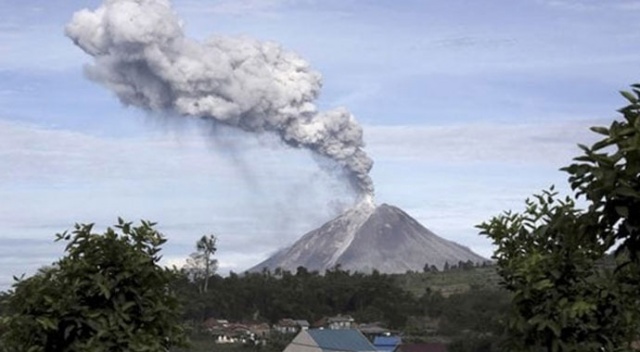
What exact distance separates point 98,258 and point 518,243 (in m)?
4.78

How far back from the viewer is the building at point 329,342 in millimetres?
73375

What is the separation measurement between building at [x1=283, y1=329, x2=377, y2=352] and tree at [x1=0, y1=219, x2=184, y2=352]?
60.7 m

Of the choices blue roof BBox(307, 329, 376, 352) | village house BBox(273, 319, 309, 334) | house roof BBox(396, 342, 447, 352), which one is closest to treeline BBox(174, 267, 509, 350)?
village house BBox(273, 319, 309, 334)

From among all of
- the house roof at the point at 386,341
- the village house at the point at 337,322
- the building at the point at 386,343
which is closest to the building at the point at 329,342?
the building at the point at 386,343

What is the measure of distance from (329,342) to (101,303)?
207 ft

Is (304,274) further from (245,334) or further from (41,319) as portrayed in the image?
(41,319)

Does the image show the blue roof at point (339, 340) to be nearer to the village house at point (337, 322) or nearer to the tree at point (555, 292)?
the village house at point (337, 322)

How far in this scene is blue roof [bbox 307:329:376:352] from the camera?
73.6 metres

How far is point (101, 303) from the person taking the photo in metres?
11.8

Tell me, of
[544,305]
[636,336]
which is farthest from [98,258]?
[636,336]

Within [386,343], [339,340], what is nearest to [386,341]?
[386,343]

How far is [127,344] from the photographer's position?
1144 cm

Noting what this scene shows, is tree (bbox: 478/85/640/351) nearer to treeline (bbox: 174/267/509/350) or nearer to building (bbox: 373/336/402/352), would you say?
building (bbox: 373/336/402/352)

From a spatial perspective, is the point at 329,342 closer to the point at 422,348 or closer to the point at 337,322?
the point at 422,348
